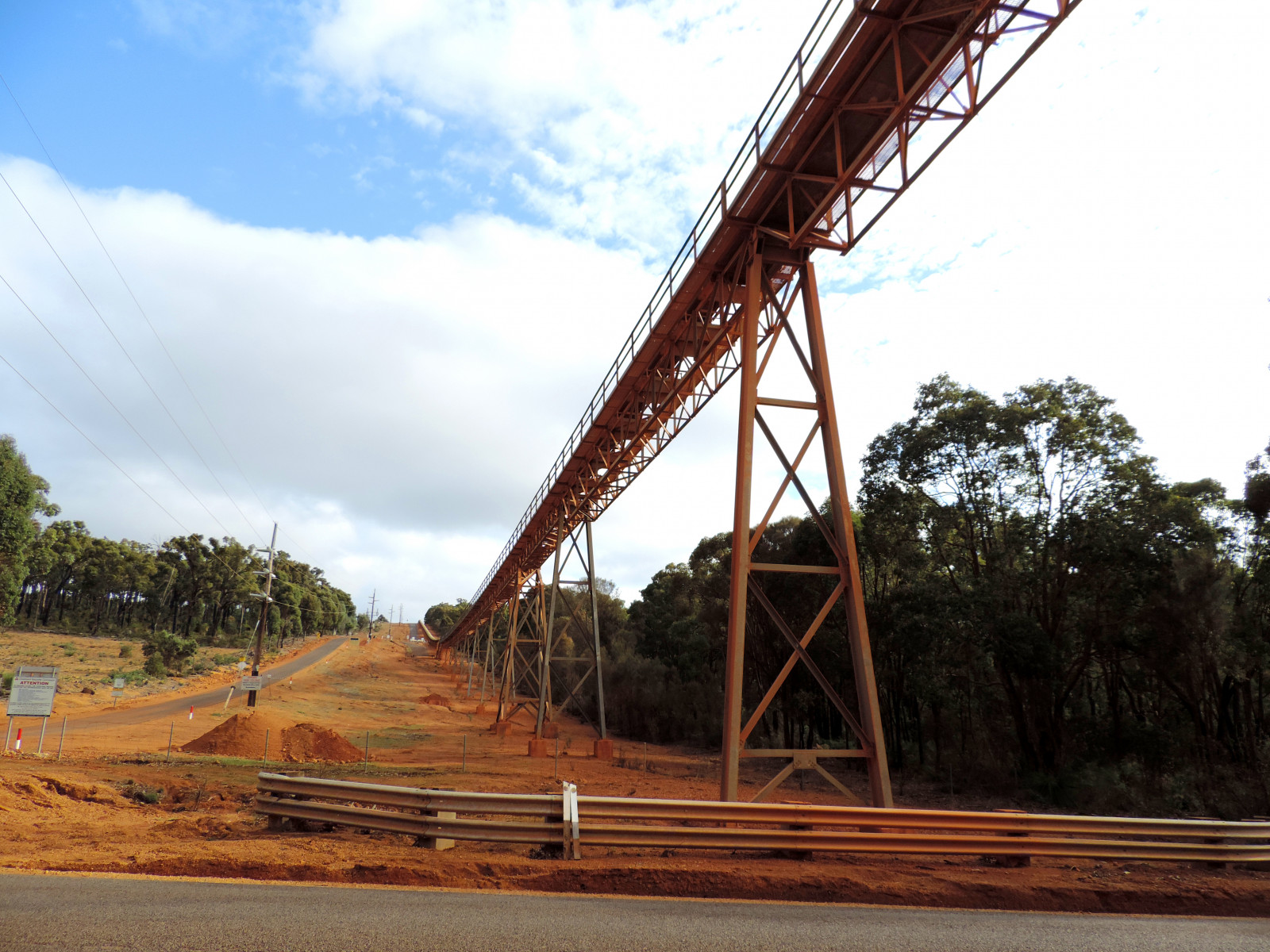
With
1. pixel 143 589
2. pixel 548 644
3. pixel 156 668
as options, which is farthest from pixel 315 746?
pixel 143 589

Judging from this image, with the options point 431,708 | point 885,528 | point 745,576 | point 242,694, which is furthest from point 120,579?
point 745,576

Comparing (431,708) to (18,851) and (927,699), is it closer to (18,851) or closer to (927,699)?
(927,699)

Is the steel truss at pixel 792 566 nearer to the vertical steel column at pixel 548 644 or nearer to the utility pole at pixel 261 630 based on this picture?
the vertical steel column at pixel 548 644

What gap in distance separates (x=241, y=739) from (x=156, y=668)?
33.8 metres

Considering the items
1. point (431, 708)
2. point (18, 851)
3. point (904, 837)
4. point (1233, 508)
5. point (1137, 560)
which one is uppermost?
point (1233, 508)

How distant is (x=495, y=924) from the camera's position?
489 cm

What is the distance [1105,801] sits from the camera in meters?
17.2

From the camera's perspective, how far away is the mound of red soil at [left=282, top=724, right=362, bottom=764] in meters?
22.5

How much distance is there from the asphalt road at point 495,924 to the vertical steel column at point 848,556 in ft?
10.5

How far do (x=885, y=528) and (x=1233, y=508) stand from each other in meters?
9.48

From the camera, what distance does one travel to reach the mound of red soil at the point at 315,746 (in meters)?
22.5

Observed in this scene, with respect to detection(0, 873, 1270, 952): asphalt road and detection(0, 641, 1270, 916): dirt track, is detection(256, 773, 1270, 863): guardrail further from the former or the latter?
detection(0, 873, 1270, 952): asphalt road

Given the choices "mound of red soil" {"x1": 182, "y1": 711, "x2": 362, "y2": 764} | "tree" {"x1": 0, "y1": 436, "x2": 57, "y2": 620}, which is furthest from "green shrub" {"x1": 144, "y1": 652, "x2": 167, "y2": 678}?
"mound of red soil" {"x1": 182, "y1": 711, "x2": 362, "y2": 764}

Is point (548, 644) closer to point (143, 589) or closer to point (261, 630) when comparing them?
point (261, 630)
